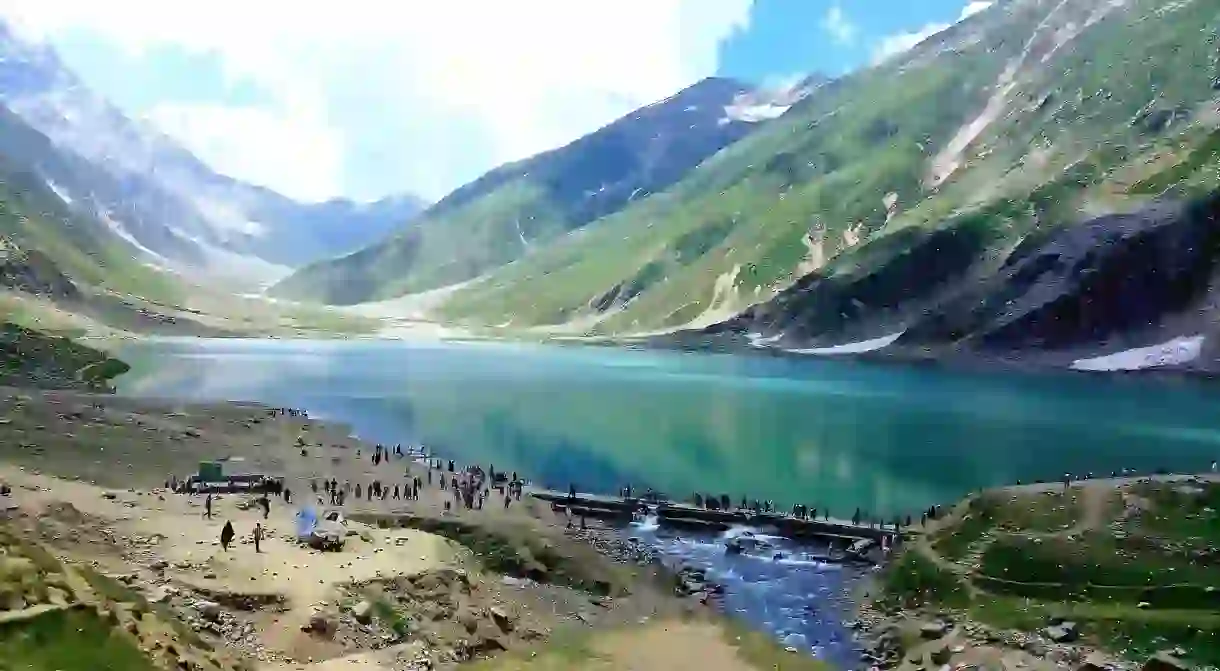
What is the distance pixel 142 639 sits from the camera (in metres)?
22.0

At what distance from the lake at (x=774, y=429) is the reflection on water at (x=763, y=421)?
33cm

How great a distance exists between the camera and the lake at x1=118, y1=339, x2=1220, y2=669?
193 feet

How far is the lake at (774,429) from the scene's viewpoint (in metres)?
59.0

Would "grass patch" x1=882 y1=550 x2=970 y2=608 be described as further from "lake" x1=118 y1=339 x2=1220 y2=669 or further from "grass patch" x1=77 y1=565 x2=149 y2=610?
"grass patch" x1=77 y1=565 x2=149 y2=610

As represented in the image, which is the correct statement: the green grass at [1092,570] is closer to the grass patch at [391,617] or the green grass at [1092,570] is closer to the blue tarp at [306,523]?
the grass patch at [391,617]

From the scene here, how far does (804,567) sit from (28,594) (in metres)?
42.1

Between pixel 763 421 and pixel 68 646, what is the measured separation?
9457 cm

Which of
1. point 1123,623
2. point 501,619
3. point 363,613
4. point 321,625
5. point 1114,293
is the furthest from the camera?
point 1114,293

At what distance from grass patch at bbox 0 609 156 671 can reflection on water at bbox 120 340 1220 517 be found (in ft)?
175

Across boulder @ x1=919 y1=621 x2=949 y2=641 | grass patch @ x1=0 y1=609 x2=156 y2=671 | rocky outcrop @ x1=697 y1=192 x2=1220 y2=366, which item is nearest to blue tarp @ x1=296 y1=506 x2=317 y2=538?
grass patch @ x1=0 y1=609 x2=156 y2=671

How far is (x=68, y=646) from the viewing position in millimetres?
19766

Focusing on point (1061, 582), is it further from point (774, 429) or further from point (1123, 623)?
point (774, 429)

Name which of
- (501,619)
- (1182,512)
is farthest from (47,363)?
(1182,512)

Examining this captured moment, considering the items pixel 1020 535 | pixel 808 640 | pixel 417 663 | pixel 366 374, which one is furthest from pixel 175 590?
pixel 366 374
